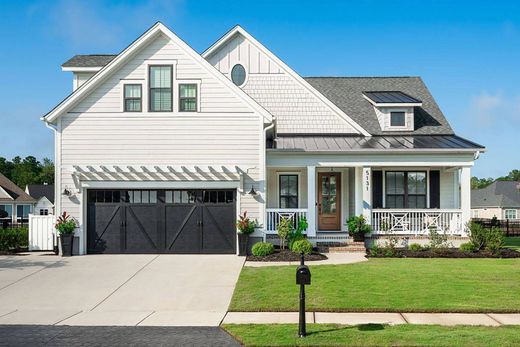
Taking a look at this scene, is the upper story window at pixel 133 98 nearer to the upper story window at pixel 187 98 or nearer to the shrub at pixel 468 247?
the upper story window at pixel 187 98

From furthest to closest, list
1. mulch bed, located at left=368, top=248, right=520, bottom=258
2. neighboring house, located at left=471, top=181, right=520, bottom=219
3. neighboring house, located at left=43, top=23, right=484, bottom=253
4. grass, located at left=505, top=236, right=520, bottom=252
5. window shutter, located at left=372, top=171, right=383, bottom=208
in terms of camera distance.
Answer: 1. neighboring house, located at left=471, top=181, right=520, bottom=219
2. window shutter, located at left=372, top=171, right=383, bottom=208
3. grass, located at left=505, top=236, right=520, bottom=252
4. neighboring house, located at left=43, top=23, right=484, bottom=253
5. mulch bed, located at left=368, top=248, right=520, bottom=258

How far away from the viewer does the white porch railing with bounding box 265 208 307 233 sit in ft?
62.4

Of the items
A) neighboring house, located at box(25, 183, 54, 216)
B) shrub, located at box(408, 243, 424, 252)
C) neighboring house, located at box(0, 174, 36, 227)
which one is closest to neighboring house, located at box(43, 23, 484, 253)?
shrub, located at box(408, 243, 424, 252)

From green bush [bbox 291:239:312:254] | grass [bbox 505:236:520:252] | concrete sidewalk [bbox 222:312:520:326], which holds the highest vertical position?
green bush [bbox 291:239:312:254]

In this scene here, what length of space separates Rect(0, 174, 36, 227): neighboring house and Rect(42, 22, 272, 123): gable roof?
4165 cm

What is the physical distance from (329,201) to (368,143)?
2.98 meters

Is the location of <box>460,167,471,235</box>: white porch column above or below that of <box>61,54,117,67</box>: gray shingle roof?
below

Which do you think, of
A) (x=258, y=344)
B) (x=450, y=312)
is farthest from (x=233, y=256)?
(x=258, y=344)

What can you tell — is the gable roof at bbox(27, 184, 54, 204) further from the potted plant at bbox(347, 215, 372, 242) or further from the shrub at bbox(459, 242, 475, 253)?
the shrub at bbox(459, 242, 475, 253)

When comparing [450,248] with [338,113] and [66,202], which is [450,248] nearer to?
[338,113]

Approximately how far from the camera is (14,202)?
57625 millimetres

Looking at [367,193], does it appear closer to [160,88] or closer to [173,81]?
[173,81]

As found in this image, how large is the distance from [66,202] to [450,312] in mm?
13563

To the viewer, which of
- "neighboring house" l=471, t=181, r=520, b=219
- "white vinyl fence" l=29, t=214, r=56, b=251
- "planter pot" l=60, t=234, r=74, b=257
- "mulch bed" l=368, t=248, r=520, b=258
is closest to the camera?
"mulch bed" l=368, t=248, r=520, b=258
